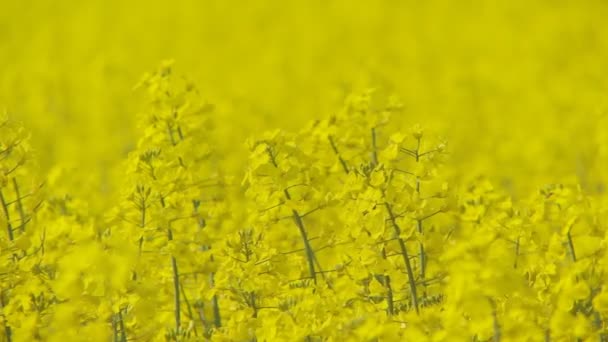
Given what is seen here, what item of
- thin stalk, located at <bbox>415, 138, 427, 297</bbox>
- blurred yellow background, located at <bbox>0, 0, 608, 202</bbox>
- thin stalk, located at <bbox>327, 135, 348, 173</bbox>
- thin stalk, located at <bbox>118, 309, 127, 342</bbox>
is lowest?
thin stalk, located at <bbox>118, 309, 127, 342</bbox>

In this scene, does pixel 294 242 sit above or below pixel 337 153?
below

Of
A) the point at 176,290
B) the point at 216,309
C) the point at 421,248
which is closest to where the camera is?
the point at 421,248

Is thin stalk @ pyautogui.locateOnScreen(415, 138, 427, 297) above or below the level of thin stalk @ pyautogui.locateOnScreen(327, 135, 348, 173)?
below

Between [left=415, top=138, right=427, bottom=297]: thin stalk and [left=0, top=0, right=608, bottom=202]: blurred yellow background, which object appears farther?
[left=0, top=0, right=608, bottom=202]: blurred yellow background

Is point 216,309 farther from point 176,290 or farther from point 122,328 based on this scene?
point 122,328

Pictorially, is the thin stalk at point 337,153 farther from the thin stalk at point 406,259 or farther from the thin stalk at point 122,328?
the thin stalk at point 122,328

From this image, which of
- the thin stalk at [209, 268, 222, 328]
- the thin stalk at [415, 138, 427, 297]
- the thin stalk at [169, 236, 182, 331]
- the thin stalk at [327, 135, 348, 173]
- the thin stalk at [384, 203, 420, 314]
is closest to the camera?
the thin stalk at [384, 203, 420, 314]

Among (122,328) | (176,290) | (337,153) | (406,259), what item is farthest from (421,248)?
(122,328)

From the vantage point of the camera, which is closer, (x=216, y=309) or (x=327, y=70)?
(x=216, y=309)

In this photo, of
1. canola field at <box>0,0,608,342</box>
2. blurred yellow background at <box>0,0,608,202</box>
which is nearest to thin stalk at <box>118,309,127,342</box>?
canola field at <box>0,0,608,342</box>

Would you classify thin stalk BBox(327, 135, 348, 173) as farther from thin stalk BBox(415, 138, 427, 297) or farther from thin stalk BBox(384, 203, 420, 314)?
thin stalk BBox(384, 203, 420, 314)

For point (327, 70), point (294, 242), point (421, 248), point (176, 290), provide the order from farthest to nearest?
1. point (327, 70)
2. point (294, 242)
3. point (176, 290)
4. point (421, 248)

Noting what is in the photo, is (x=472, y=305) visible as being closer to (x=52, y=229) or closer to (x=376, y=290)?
(x=376, y=290)

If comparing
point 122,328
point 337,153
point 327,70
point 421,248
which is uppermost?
point 327,70
